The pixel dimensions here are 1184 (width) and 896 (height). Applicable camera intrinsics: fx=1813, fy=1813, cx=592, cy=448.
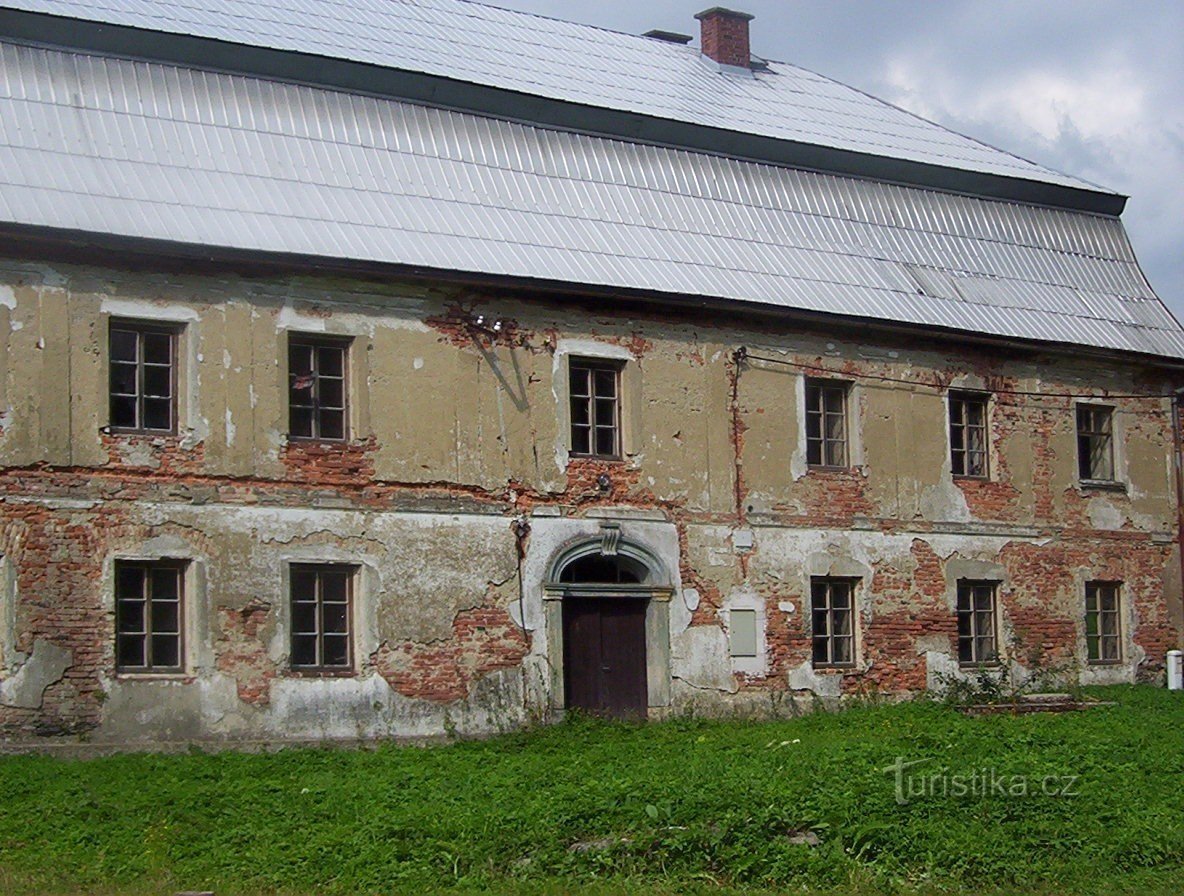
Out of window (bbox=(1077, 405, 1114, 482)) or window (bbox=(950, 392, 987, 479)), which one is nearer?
window (bbox=(950, 392, 987, 479))

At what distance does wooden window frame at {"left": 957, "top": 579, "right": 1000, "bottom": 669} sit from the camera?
24500 mm

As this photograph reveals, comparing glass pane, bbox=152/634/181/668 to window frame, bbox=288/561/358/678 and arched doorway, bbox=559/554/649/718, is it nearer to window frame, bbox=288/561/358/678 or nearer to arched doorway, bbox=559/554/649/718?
window frame, bbox=288/561/358/678

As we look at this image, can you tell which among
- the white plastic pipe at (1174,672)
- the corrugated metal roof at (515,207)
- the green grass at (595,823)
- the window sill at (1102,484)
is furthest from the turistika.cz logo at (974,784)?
the window sill at (1102,484)

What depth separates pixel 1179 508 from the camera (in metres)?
27.0

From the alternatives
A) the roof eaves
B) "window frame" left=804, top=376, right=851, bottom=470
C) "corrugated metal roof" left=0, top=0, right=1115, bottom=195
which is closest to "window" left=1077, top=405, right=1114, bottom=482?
the roof eaves

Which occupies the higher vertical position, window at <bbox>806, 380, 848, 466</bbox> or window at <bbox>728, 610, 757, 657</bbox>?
window at <bbox>806, 380, 848, 466</bbox>

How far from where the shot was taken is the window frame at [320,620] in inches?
750

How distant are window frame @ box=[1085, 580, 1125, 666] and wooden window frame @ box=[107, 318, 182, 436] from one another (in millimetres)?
13643

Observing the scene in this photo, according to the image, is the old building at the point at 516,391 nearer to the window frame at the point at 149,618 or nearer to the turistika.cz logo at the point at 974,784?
the window frame at the point at 149,618

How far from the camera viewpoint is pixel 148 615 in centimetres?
1825

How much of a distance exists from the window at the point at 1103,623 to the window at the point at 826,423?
4825mm

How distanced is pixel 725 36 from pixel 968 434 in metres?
7.98

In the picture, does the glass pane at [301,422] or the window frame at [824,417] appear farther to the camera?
the window frame at [824,417]

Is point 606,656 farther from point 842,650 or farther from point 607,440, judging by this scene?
point 842,650
